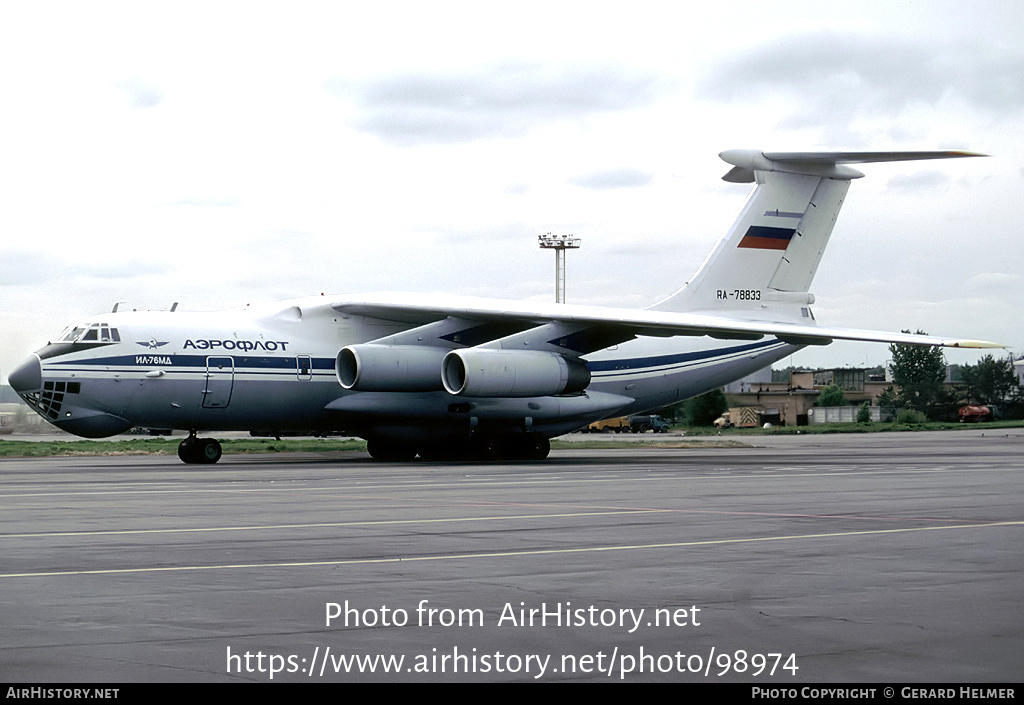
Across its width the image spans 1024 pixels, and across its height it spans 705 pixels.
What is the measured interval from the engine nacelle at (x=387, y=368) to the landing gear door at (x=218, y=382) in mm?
2423

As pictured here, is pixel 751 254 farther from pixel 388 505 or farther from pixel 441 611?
pixel 441 611

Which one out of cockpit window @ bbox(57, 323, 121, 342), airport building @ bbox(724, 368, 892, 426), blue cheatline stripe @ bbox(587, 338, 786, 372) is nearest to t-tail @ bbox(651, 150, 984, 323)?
blue cheatline stripe @ bbox(587, 338, 786, 372)

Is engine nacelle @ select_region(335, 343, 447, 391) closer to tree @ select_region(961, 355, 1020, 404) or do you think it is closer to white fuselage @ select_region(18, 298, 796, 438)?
white fuselage @ select_region(18, 298, 796, 438)

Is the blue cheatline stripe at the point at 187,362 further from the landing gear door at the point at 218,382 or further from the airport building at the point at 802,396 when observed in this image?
the airport building at the point at 802,396

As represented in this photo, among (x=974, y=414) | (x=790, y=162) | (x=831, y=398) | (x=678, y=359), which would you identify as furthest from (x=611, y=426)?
(x=790, y=162)

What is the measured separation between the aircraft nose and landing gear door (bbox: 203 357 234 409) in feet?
11.3

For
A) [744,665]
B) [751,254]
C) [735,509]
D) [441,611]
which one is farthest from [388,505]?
[751,254]

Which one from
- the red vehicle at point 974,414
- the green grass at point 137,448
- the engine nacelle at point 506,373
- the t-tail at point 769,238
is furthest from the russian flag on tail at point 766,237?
the red vehicle at point 974,414

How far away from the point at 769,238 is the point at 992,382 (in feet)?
224

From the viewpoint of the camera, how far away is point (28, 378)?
1106 inches

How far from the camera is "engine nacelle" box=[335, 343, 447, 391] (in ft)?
96.6

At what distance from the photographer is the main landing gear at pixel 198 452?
2980 centimetres

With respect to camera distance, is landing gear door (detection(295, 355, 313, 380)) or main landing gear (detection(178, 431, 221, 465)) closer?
main landing gear (detection(178, 431, 221, 465))

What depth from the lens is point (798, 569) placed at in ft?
29.9
